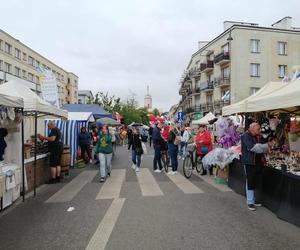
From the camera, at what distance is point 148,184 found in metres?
10.5

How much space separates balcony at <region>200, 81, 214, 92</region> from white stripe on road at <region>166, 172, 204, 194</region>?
42.6 meters

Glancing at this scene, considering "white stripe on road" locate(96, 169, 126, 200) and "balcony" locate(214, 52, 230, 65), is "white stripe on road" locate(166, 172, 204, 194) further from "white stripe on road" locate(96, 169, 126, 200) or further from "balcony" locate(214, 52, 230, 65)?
"balcony" locate(214, 52, 230, 65)

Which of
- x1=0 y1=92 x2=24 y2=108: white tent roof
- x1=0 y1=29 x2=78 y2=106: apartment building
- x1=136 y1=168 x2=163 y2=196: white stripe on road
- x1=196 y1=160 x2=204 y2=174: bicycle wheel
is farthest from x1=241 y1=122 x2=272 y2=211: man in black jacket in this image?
x1=0 y1=29 x2=78 y2=106: apartment building

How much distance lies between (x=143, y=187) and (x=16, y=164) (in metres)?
3.39

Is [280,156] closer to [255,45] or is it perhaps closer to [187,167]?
[187,167]

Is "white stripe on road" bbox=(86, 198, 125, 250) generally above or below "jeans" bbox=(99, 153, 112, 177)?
below

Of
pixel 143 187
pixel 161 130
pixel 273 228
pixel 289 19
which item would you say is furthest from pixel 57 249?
pixel 289 19

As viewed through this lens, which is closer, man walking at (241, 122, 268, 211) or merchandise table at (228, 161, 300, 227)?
merchandise table at (228, 161, 300, 227)

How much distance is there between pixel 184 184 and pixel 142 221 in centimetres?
427

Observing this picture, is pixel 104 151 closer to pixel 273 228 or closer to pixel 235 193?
pixel 235 193

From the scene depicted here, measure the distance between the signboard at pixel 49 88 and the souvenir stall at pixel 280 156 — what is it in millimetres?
5642

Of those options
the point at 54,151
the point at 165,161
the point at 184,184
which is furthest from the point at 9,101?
the point at 165,161

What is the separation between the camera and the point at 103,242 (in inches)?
205

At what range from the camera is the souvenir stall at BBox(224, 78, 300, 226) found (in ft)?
20.6
